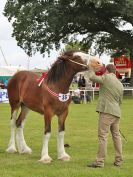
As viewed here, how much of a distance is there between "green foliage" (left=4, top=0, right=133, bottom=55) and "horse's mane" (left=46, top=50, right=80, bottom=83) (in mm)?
27043

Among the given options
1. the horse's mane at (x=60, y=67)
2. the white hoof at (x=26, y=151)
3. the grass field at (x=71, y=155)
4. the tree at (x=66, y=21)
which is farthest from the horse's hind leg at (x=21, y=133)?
the tree at (x=66, y=21)

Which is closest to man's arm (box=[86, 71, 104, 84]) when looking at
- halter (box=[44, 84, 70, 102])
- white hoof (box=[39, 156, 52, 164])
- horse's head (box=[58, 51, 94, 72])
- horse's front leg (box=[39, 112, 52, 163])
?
horse's head (box=[58, 51, 94, 72])

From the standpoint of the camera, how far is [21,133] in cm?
1241

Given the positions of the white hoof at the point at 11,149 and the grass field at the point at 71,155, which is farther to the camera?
the white hoof at the point at 11,149

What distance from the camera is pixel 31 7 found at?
40.3 meters

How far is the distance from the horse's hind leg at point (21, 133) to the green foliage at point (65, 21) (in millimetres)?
25742

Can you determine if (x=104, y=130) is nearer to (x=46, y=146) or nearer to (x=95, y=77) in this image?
(x=95, y=77)

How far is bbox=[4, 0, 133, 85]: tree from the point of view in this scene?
4006 centimetres

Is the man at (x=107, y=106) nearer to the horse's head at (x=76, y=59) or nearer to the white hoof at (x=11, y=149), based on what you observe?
the horse's head at (x=76, y=59)

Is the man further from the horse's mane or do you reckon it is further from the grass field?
the horse's mane

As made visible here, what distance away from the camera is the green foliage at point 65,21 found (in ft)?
131

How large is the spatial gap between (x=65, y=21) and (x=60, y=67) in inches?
1208

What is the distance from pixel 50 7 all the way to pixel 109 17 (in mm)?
6282

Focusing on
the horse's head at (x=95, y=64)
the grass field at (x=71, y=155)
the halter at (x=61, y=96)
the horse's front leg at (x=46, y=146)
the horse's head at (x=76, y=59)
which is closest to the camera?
the grass field at (x=71, y=155)
